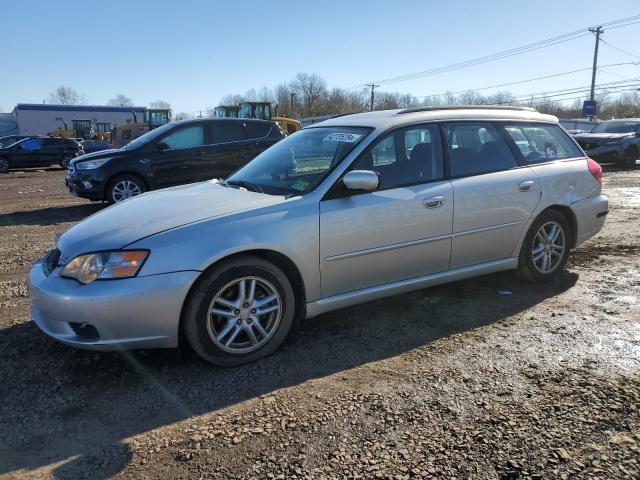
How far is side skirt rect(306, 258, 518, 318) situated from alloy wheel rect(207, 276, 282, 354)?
32 cm

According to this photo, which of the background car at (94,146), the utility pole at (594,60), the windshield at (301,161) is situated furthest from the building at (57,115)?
the windshield at (301,161)

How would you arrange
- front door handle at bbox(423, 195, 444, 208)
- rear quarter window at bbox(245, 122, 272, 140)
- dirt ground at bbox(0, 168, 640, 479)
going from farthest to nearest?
1. rear quarter window at bbox(245, 122, 272, 140)
2. front door handle at bbox(423, 195, 444, 208)
3. dirt ground at bbox(0, 168, 640, 479)

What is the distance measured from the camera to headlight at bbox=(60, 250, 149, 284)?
3047 millimetres

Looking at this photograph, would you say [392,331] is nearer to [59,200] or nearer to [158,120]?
[59,200]

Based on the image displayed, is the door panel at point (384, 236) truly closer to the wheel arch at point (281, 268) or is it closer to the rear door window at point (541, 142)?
the wheel arch at point (281, 268)

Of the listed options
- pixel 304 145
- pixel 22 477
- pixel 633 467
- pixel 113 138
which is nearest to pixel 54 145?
pixel 113 138

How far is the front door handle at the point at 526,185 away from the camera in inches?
176

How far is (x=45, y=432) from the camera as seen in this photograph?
8.71 feet

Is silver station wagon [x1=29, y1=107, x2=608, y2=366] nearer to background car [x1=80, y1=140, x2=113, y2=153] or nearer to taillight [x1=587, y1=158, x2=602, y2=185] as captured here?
taillight [x1=587, y1=158, x2=602, y2=185]

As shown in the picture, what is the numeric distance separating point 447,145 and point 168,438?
122 inches

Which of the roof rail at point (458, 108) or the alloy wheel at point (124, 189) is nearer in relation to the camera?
the roof rail at point (458, 108)

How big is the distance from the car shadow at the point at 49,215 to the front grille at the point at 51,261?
532 cm

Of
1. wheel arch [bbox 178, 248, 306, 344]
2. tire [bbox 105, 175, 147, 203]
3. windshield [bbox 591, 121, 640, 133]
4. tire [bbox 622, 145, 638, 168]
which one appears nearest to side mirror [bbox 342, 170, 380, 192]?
wheel arch [bbox 178, 248, 306, 344]

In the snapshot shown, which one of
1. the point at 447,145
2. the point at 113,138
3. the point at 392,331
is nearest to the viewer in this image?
the point at 392,331
